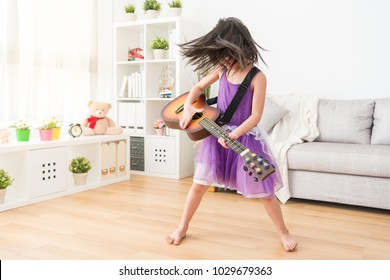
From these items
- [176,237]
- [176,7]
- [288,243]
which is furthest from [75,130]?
[288,243]

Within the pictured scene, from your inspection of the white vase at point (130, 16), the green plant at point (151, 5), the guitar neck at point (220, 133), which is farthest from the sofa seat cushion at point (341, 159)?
the white vase at point (130, 16)

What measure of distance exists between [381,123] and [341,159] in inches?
23.4

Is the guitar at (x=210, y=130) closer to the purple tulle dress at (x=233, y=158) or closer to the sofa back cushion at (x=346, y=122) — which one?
the purple tulle dress at (x=233, y=158)

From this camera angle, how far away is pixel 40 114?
367 cm

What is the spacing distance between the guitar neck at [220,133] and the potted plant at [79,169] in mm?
1685

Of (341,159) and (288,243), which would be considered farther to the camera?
(341,159)

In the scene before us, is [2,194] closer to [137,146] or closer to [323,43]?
[137,146]

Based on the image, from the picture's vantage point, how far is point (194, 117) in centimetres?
200

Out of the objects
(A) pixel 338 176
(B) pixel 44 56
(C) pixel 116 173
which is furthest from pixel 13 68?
(A) pixel 338 176

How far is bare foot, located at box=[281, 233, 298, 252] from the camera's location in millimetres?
1976

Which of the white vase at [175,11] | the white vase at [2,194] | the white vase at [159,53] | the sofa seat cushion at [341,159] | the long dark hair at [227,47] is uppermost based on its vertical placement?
the white vase at [175,11]

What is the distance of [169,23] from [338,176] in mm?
2037

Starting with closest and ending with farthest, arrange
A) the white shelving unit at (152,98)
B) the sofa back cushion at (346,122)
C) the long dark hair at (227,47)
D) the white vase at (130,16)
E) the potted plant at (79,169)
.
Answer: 1. the long dark hair at (227,47)
2. the sofa back cushion at (346,122)
3. the potted plant at (79,169)
4. the white shelving unit at (152,98)
5. the white vase at (130,16)

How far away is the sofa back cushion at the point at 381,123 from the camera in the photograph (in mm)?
3043
